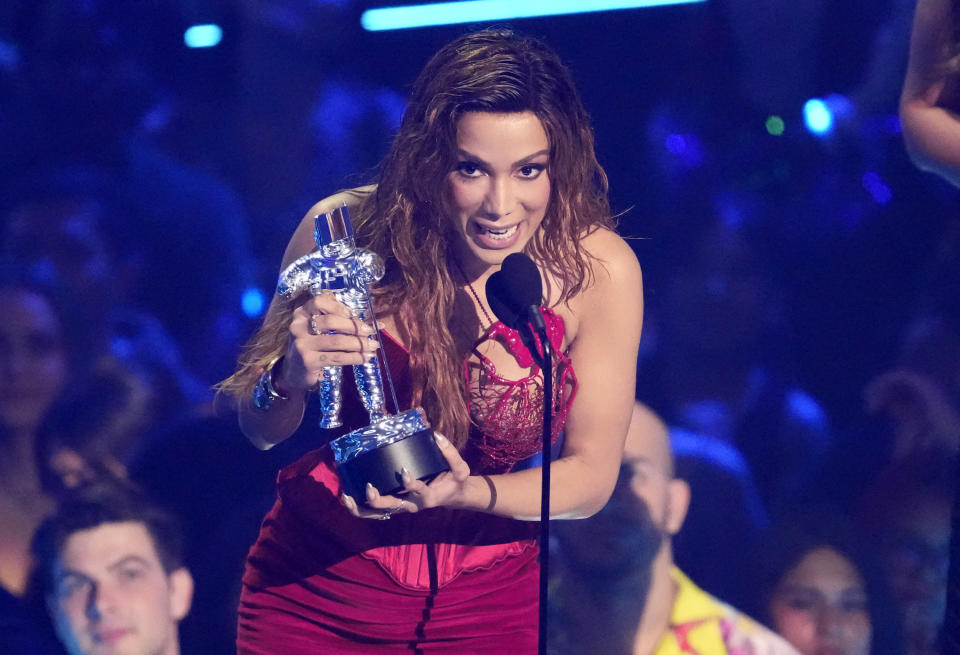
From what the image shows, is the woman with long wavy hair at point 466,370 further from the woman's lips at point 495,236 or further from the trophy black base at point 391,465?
the trophy black base at point 391,465

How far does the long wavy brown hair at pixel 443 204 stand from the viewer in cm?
155

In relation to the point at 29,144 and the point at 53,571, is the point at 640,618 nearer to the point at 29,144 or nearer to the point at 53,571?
the point at 53,571

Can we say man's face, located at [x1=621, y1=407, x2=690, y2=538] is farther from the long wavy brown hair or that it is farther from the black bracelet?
the black bracelet

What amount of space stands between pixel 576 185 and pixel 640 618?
4.64 ft

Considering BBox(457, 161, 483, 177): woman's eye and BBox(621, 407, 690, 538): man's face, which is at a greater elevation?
BBox(457, 161, 483, 177): woman's eye

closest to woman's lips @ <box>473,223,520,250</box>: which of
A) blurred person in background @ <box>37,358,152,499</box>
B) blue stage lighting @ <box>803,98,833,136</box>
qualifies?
blue stage lighting @ <box>803,98,833,136</box>

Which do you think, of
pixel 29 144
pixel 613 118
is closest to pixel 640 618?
pixel 613 118

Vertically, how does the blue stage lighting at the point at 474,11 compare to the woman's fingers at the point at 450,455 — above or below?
above

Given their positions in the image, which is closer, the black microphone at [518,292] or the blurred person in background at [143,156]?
the black microphone at [518,292]

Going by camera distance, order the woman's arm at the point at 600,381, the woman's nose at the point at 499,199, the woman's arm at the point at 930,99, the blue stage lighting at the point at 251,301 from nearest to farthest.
→ the woman's nose at the point at 499,199 → the woman's arm at the point at 600,381 → the woman's arm at the point at 930,99 → the blue stage lighting at the point at 251,301

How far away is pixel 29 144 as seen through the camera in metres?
2.62

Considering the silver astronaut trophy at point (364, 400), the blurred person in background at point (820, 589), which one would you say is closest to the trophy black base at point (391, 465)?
the silver astronaut trophy at point (364, 400)

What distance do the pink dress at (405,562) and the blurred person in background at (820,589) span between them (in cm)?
108

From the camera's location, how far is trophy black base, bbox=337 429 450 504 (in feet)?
4.20
